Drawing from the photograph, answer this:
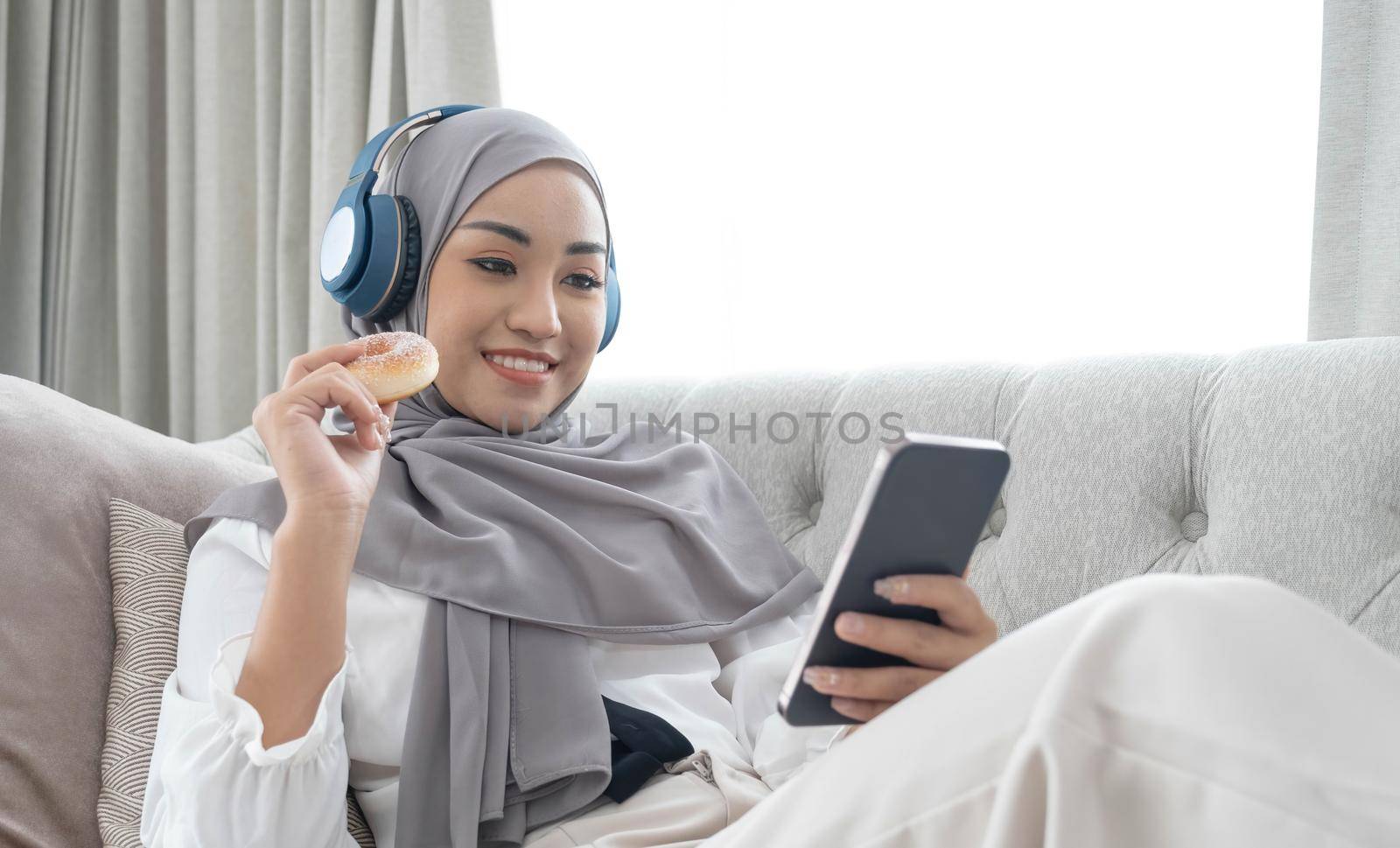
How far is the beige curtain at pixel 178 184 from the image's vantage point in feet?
7.68

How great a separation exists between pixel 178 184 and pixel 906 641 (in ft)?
7.97

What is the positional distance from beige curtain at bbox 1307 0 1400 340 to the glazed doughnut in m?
1.16

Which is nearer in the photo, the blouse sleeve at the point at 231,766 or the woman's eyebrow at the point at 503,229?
the blouse sleeve at the point at 231,766

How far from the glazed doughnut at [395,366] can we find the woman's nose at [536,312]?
15cm

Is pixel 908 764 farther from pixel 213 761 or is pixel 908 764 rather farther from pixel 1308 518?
A: pixel 1308 518

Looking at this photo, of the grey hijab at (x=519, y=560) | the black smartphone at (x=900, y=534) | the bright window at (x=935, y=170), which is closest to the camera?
the black smartphone at (x=900, y=534)

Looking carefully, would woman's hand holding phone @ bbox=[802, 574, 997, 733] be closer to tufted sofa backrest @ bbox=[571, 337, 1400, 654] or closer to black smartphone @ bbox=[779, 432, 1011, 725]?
black smartphone @ bbox=[779, 432, 1011, 725]

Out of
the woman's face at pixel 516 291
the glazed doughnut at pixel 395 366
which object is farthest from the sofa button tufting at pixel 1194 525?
the glazed doughnut at pixel 395 366

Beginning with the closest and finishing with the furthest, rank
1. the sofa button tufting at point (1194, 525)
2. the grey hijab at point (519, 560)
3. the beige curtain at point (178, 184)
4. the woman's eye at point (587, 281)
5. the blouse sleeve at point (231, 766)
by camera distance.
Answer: the blouse sleeve at point (231, 766), the grey hijab at point (519, 560), the sofa button tufting at point (1194, 525), the woman's eye at point (587, 281), the beige curtain at point (178, 184)

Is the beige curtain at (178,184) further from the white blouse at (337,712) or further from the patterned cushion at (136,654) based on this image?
the white blouse at (337,712)

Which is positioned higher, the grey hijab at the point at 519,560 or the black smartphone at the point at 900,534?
the black smartphone at the point at 900,534

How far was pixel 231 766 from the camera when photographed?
0.80 metres

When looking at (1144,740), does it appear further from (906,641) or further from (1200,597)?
(906,641)

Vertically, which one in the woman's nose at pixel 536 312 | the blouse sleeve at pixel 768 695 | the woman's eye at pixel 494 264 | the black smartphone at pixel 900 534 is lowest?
the blouse sleeve at pixel 768 695
